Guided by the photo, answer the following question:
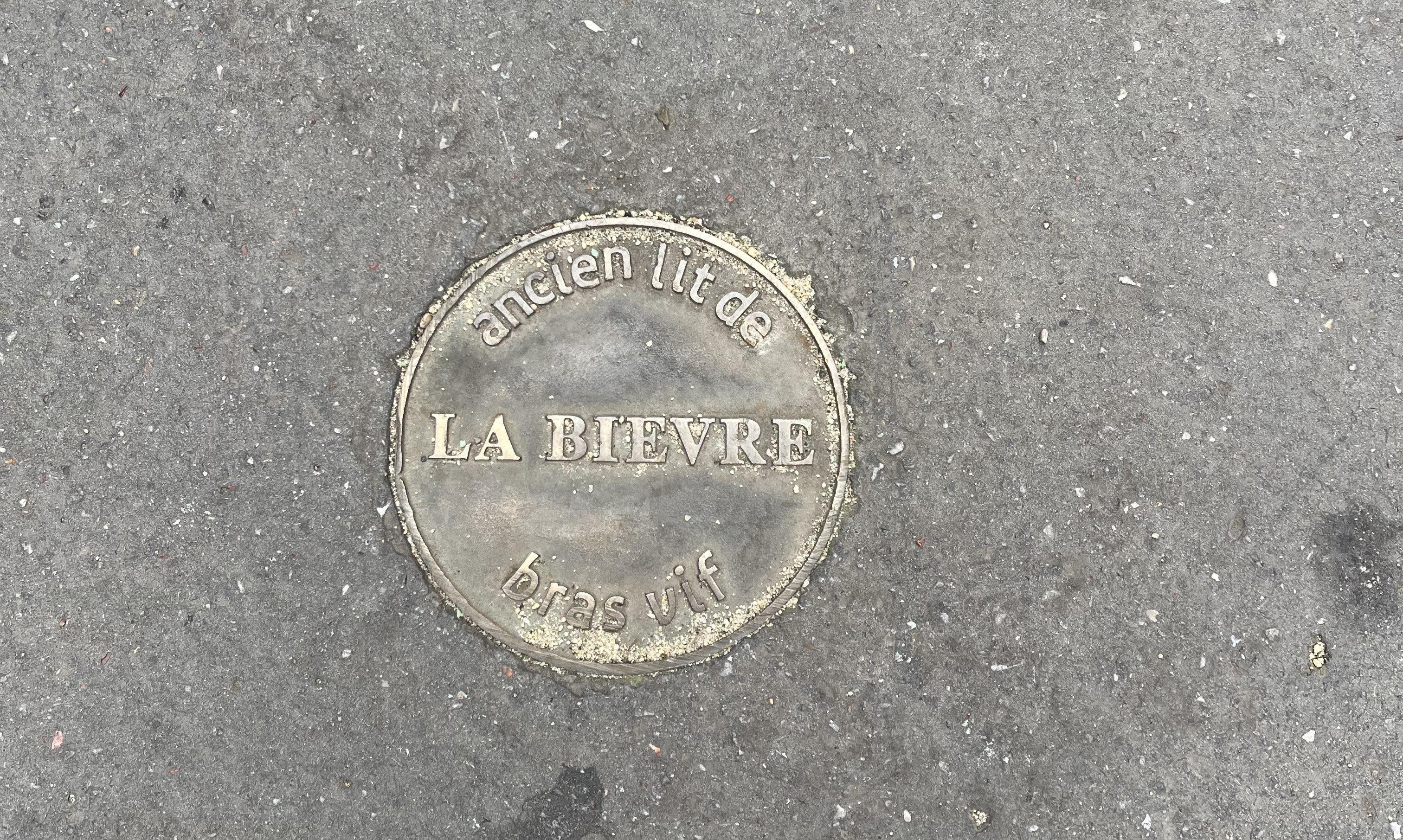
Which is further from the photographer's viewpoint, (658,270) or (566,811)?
(658,270)

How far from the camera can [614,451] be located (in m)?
2.30

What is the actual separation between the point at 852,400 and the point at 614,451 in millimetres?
800

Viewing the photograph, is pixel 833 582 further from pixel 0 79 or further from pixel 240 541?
pixel 0 79

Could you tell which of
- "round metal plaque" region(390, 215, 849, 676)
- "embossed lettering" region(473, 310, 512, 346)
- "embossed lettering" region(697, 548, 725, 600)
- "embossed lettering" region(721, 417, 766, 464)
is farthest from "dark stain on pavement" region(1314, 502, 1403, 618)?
"embossed lettering" region(473, 310, 512, 346)

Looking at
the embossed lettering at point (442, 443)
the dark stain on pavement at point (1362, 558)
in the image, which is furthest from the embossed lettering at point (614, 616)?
the dark stain on pavement at point (1362, 558)

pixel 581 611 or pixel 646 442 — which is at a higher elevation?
pixel 646 442

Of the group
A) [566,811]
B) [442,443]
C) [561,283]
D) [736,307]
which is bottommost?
[566,811]

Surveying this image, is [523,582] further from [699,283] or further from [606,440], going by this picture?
[699,283]

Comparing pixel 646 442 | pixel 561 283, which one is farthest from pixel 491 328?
pixel 646 442

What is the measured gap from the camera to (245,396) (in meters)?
2.30

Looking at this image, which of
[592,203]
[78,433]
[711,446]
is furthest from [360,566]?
[592,203]

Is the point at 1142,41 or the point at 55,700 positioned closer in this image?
the point at 55,700

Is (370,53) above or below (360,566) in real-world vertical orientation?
above

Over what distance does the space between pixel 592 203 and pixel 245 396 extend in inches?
50.5
